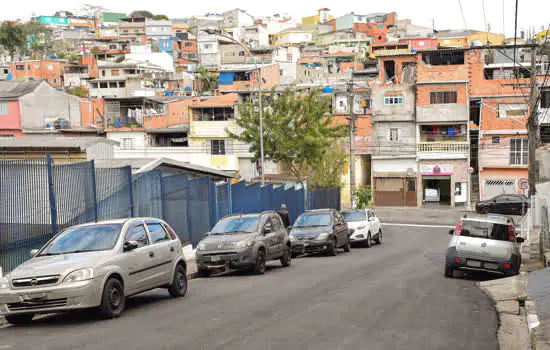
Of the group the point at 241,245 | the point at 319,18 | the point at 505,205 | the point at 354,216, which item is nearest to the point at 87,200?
the point at 241,245

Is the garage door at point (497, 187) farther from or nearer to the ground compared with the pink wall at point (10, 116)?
nearer to the ground

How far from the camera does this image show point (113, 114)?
209 feet

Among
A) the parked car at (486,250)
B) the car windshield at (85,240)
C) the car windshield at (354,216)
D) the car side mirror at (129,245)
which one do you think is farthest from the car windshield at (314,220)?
the car side mirror at (129,245)

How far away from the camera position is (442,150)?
58969 mm

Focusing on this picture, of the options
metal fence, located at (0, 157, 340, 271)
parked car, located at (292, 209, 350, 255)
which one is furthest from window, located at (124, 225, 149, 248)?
parked car, located at (292, 209, 350, 255)

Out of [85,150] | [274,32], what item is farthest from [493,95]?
[274,32]

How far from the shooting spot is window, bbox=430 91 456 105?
195 ft

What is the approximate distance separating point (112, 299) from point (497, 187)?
52341 millimetres

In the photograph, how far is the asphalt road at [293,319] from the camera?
9.27 metres

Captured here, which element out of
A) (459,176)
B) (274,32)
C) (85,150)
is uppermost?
(274,32)

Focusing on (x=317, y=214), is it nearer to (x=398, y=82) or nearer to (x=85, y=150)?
(x=85, y=150)

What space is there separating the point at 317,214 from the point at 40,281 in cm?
1657

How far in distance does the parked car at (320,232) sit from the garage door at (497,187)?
1409 inches

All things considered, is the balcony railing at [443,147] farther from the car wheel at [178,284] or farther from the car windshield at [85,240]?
the car windshield at [85,240]
